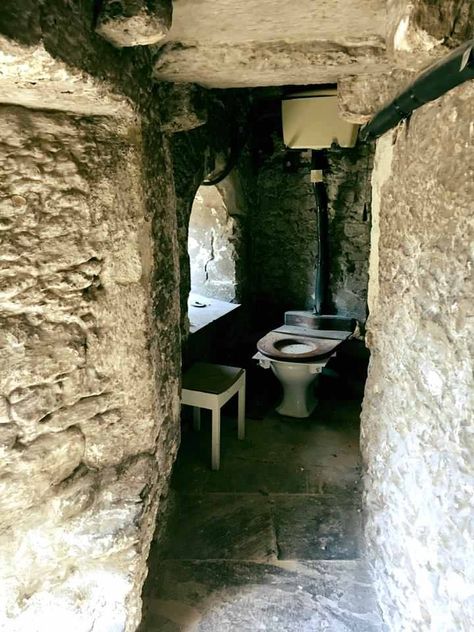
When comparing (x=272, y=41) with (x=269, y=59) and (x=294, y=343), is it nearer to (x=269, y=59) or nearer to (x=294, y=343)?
(x=269, y=59)

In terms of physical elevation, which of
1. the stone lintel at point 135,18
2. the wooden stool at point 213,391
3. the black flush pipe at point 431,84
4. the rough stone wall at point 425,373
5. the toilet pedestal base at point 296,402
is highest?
the stone lintel at point 135,18

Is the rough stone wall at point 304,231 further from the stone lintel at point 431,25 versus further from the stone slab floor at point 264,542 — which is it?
the stone lintel at point 431,25

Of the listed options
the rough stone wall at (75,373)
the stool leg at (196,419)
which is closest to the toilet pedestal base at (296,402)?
the stool leg at (196,419)

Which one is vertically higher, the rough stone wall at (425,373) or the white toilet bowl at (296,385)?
the rough stone wall at (425,373)

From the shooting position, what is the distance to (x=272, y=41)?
135cm

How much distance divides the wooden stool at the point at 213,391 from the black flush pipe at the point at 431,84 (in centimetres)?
157

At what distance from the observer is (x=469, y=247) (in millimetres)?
1051

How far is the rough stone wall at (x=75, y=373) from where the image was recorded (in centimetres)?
120

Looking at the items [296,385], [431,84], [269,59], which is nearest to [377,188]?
[269,59]

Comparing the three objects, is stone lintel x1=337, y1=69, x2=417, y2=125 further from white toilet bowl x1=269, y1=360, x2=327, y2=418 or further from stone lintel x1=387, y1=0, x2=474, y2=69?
white toilet bowl x1=269, y1=360, x2=327, y2=418

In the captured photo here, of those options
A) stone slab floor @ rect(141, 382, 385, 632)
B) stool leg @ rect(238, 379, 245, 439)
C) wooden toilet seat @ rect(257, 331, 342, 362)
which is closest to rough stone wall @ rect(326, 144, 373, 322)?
wooden toilet seat @ rect(257, 331, 342, 362)

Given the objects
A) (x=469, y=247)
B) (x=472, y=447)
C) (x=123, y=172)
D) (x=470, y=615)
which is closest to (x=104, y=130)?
(x=123, y=172)

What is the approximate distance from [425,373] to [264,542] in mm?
1217

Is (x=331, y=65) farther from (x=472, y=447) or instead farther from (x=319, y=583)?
(x=319, y=583)
